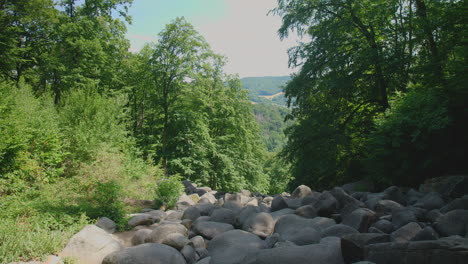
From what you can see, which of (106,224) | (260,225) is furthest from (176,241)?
(106,224)

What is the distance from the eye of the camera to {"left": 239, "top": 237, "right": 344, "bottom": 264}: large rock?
330 cm

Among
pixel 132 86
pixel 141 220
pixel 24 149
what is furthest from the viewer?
pixel 132 86

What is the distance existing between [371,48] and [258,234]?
940cm

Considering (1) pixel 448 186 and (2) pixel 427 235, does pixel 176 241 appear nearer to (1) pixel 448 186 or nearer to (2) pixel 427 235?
(2) pixel 427 235

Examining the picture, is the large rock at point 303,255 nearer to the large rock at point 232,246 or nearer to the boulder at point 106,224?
the large rock at point 232,246

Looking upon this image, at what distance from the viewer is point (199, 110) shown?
2041 cm

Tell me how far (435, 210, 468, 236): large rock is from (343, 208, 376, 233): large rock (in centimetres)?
98

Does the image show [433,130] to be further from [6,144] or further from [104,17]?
[104,17]

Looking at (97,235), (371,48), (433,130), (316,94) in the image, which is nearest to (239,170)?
(316,94)

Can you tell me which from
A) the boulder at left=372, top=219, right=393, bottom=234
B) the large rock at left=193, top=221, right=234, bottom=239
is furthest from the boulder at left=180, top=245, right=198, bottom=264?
the boulder at left=372, top=219, right=393, bottom=234

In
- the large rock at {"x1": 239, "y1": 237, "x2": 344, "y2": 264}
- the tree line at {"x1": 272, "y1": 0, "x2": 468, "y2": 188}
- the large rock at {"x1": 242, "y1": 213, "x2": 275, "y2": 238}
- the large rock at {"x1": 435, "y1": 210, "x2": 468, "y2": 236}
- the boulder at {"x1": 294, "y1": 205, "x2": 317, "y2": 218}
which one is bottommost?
the large rock at {"x1": 242, "y1": 213, "x2": 275, "y2": 238}

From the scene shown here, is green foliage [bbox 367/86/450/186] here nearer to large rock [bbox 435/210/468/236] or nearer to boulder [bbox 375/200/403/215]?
boulder [bbox 375/200/403/215]

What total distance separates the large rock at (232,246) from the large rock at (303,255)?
68 centimetres

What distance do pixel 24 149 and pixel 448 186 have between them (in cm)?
→ 1187
